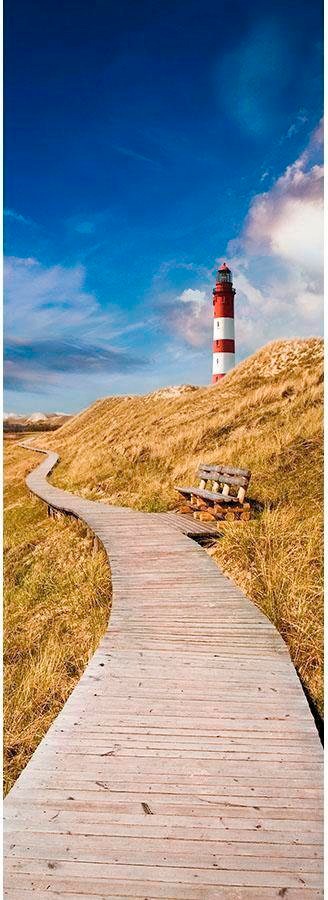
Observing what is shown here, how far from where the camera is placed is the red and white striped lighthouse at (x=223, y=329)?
3594cm

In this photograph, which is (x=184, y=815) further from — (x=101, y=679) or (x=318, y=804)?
(x=101, y=679)

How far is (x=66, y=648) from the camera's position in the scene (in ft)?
19.0

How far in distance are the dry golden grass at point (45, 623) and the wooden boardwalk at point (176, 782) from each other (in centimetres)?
91

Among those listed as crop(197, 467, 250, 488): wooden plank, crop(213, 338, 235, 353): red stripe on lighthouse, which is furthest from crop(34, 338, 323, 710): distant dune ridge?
crop(213, 338, 235, 353): red stripe on lighthouse

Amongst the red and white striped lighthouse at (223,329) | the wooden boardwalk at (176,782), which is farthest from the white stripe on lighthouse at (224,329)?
the wooden boardwalk at (176,782)

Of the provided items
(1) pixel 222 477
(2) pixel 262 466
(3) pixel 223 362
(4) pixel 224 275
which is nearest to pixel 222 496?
(1) pixel 222 477

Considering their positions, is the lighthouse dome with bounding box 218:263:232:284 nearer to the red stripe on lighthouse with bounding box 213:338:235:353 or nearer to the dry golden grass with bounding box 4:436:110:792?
the red stripe on lighthouse with bounding box 213:338:235:353

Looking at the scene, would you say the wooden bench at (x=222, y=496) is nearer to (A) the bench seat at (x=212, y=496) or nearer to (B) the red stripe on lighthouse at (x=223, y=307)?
(A) the bench seat at (x=212, y=496)

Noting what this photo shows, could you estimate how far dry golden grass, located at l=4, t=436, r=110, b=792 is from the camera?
4461mm

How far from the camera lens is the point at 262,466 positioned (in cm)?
1130

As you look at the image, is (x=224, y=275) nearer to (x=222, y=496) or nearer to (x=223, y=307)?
(x=223, y=307)

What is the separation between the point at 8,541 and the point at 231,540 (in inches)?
268

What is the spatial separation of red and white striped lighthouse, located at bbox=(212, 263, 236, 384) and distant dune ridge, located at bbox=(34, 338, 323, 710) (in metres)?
8.39

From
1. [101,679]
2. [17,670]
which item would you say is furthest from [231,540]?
[101,679]
